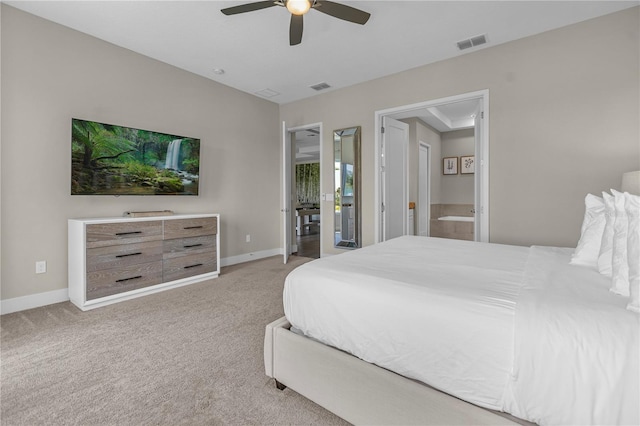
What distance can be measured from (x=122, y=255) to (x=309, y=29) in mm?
3066

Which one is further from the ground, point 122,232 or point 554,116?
point 554,116

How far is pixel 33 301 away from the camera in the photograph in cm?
288

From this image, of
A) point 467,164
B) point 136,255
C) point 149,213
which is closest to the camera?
point 136,255

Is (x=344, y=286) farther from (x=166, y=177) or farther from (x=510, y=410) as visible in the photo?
(x=166, y=177)

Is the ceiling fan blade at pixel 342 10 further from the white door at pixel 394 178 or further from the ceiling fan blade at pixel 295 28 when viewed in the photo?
the white door at pixel 394 178

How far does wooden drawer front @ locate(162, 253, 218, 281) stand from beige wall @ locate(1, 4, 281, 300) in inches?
28.3

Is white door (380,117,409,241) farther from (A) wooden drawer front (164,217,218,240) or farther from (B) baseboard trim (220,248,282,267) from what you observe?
(A) wooden drawer front (164,217,218,240)

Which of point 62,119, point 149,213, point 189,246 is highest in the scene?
point 62,119

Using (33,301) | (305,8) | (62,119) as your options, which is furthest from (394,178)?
(33,301)

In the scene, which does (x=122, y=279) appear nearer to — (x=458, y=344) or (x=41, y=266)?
(x=41, y=266)

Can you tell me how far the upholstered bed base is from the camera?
1083 millimetres

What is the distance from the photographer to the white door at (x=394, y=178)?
445cm

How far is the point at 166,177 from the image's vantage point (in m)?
3.77

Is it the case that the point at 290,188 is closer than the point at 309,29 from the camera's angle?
No
